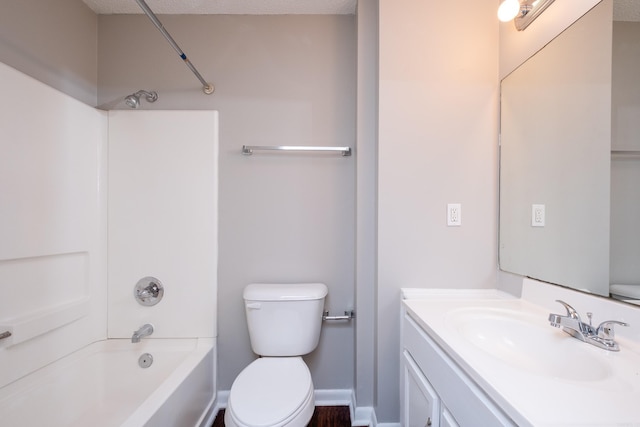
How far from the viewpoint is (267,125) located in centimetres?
160

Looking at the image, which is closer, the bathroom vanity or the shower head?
the bathroom vanity

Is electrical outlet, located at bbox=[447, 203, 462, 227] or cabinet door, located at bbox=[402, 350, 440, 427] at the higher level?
electrical outlet, located at bbox=[447, 203, 462, 227]

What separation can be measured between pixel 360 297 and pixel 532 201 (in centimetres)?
97

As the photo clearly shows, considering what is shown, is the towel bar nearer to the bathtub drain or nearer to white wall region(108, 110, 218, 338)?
white wall region(108, 110, 218, 338)

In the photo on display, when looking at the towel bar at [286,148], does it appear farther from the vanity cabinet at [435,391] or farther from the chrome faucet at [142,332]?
the chrome faucet at [142,332]

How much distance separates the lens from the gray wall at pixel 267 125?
62.2 inches

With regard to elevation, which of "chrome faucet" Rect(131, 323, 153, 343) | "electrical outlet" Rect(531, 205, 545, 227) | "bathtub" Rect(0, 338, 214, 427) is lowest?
"bathtub" Rect(0, 338, 214, 427)

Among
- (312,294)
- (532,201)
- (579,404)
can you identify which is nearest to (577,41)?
(532,201)

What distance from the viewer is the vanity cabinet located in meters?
0.64

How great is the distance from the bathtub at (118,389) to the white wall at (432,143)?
99 centimetres

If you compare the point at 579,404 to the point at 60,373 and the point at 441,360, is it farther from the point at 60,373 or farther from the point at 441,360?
the point at 60,373

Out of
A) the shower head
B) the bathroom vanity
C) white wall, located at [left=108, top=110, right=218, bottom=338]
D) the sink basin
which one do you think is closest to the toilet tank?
white wall, located at [left=108, top=110, right=218, bottom=338]

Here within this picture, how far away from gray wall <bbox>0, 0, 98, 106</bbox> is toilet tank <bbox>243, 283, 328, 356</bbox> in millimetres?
1540

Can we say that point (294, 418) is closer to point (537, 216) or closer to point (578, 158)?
point (537, 216)
